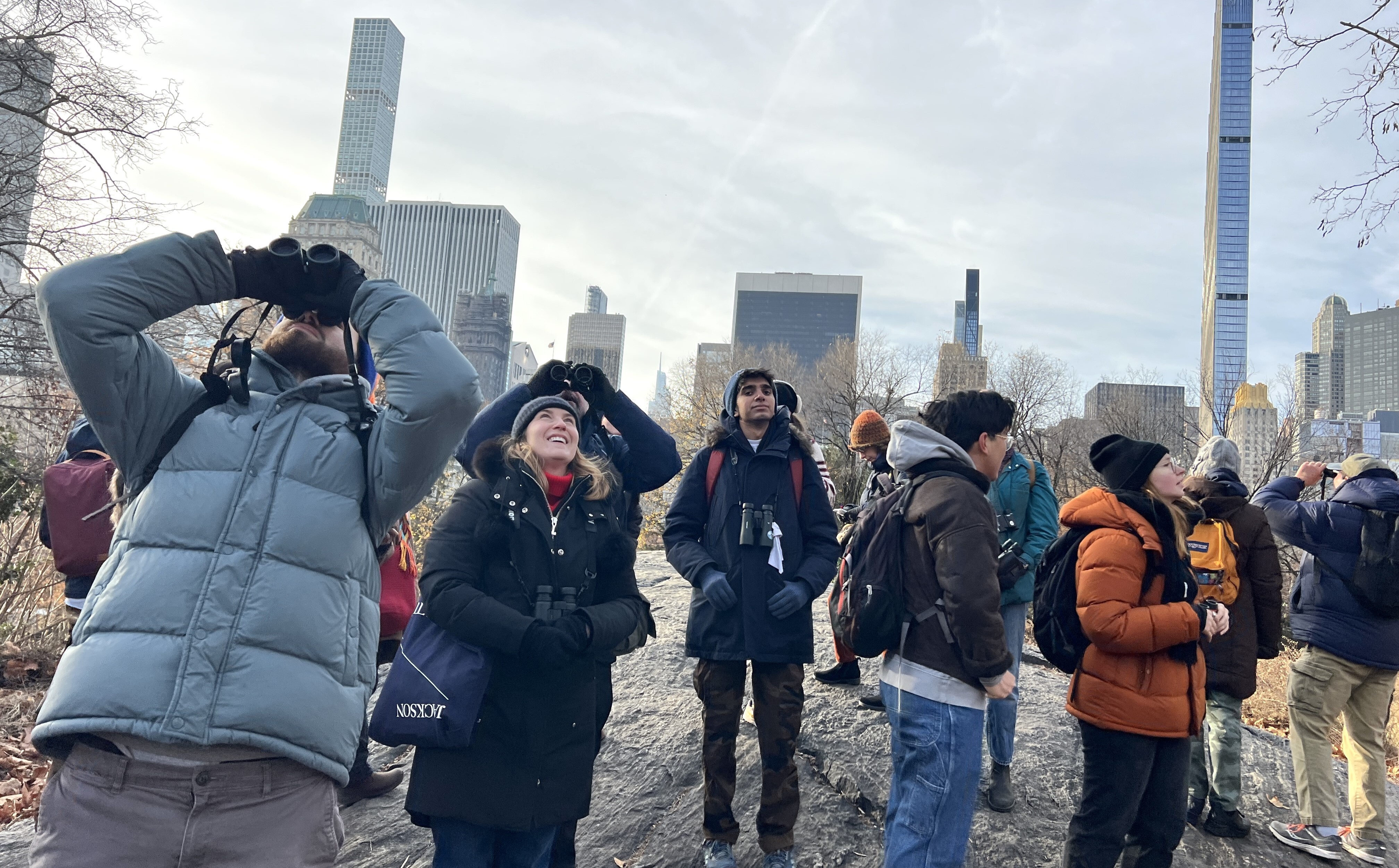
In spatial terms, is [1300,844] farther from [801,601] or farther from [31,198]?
[31,198]

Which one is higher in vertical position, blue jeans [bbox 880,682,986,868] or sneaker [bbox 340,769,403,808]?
blue jeans [bbox 880,682,986,868]

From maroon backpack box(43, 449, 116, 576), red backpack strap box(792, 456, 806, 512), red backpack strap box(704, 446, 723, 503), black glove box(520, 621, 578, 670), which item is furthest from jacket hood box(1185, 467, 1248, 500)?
maroon backpack box(43, 449, 116, 576)

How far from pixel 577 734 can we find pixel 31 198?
12.2m

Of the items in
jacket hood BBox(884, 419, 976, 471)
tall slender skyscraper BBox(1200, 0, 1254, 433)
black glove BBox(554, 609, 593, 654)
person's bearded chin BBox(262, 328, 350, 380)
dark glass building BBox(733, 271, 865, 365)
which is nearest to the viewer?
person's bearded chin BBox(262, 328, 350, 380)

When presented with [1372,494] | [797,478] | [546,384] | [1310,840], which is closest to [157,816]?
[546,384]

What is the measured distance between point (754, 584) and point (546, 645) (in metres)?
1.40

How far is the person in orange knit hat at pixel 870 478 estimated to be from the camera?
518 centimetres

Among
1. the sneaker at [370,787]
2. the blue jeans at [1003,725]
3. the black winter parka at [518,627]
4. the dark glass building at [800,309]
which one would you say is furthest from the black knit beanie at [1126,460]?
the dark glass building at [800,309]

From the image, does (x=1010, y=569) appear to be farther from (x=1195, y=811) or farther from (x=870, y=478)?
(x=870, y=478)

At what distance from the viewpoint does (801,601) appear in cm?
340

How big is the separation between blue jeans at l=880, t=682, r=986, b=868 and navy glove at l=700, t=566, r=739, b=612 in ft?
3.16

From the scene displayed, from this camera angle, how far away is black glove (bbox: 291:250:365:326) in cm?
201

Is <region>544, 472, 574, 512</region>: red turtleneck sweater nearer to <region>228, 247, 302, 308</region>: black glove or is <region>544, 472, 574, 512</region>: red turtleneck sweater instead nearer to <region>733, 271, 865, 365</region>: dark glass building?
<region>228, 247, 302, 308</region>: black glove

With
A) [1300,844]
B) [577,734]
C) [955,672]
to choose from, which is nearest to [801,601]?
[955,672]
